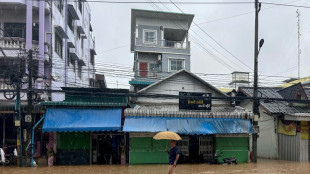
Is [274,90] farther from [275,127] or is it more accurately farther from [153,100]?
[153,100]

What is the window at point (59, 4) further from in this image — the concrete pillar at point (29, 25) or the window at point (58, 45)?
the concrete pillar at point (29, 25)

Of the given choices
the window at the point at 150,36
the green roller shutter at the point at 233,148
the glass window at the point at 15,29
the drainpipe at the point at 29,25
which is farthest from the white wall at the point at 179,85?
the glass window at the point at 15,29

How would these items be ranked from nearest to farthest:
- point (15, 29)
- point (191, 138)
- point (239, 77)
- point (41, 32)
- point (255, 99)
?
point (255, 99)
point (191, 138)
point (41, 32)
point (15, 29)
point (239, 77)

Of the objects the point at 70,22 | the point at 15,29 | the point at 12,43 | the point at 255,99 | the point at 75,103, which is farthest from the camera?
the point at 70,22

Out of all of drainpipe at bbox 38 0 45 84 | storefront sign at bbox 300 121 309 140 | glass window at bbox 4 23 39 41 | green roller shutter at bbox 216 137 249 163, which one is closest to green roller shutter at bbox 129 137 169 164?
green roller shutter at bbox 216 137 249 163

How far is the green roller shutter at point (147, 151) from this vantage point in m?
18.7

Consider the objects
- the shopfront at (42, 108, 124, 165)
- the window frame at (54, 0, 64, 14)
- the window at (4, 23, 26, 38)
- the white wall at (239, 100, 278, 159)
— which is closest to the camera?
the shopfront at (42, 108, 124, 165)

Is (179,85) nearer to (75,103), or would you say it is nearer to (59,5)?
(75,103)

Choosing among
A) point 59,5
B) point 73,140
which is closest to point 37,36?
point 59,5

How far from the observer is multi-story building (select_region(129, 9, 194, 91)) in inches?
1296

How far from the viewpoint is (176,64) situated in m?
33.6

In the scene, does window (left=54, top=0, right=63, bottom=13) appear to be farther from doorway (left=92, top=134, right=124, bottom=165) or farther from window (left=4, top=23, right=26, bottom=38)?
doorway (left=92, top=134, right=124, bottom=165)

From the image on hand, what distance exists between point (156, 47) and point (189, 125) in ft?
53.1

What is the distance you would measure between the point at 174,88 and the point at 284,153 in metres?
10.1
